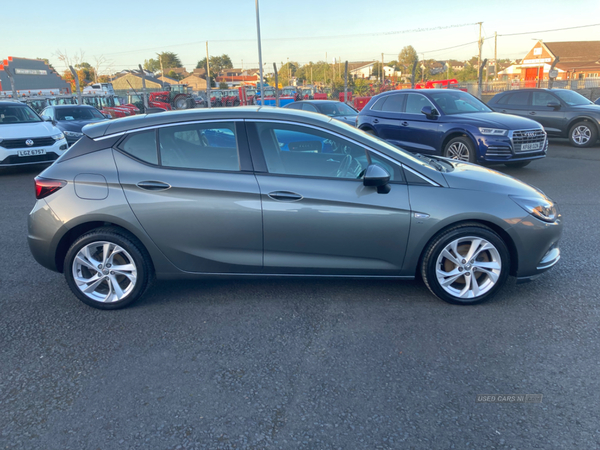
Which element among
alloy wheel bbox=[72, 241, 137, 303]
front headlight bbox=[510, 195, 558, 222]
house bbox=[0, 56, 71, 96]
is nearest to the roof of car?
alloy wheel bbox=[72, 241, 137, 303]

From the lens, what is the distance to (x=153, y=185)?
3781 millimetres

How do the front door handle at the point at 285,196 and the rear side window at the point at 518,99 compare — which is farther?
the rear side window at the point at 518,99

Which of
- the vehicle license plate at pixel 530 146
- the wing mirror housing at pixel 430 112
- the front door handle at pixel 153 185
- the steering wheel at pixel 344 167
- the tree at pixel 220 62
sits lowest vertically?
the vehicle license plate at pixel 530 146

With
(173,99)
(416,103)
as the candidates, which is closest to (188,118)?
(416,103)

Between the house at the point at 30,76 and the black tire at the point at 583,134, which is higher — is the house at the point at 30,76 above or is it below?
above

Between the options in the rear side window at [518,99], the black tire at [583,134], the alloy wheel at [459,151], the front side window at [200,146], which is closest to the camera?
the front side window at [200,146]

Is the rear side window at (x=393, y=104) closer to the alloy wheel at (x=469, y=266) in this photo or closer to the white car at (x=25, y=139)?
the white car at (x=25, y=139)

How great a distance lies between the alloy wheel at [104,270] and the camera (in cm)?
386

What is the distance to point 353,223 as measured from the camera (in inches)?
146

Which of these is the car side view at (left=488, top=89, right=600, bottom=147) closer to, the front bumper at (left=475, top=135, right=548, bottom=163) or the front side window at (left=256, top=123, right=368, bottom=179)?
the front bumper at (left=475, top=135, right=548, bottom=163)

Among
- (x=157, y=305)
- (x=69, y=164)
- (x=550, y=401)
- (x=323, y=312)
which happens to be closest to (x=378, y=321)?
(x=323, y=312)

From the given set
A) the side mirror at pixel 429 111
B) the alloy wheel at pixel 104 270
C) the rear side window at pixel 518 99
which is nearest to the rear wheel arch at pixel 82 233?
the alloy wheel at pixel 104 270

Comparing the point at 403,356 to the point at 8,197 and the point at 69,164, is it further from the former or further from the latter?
the point at 8,197

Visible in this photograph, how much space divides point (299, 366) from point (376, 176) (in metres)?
1.48
